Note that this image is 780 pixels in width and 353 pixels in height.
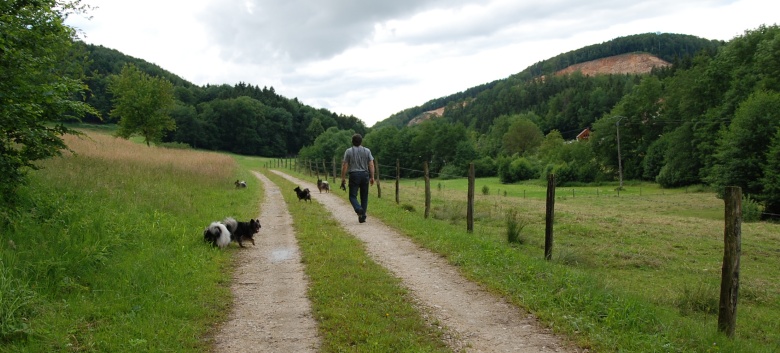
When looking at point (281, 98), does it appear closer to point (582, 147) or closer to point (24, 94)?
point (582, 147)

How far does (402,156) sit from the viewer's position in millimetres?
107750

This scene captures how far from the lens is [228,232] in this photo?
874 cm

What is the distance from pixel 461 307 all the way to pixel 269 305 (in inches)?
89.7

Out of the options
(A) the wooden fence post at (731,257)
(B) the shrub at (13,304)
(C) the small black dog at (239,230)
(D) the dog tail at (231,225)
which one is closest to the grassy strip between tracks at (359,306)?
(C) the small black dog at (239,230)

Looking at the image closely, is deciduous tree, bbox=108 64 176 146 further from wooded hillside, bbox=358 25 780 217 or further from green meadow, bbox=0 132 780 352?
wooded hillside, bbox=358 25 780 217

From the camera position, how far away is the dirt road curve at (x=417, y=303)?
4363 millimetres

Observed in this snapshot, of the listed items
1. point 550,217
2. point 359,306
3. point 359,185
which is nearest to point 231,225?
point 359,185

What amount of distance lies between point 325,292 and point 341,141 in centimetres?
9230

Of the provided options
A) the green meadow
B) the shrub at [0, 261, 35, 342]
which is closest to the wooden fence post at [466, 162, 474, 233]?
the green meadow

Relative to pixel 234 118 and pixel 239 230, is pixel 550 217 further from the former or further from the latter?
pixel 234 118

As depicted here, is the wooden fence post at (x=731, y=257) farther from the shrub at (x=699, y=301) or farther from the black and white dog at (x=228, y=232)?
the black and white dog at (x=228, y=232)

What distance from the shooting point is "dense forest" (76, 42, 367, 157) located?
10431 cm

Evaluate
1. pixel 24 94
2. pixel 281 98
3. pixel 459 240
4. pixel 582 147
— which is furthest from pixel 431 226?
pixel 281 98

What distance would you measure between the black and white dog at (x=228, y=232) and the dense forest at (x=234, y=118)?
93500 mm
